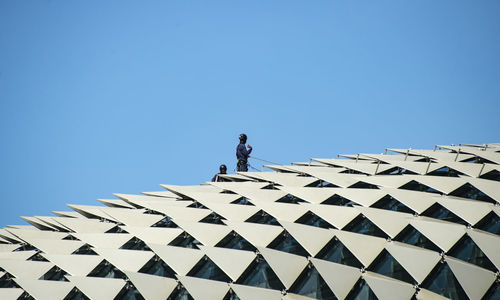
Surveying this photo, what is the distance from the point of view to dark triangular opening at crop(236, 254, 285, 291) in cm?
1673

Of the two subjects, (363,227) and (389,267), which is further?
(363,227)

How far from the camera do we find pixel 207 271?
17.9 meters

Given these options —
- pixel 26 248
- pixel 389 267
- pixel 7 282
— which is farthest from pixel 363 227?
pixel 26 248

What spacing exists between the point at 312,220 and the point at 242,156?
1033 cm

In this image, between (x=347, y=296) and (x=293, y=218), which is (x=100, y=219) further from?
(x=347, y=296)

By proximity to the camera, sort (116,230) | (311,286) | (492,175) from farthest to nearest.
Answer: (116,230)
(492,175)
(311,286)

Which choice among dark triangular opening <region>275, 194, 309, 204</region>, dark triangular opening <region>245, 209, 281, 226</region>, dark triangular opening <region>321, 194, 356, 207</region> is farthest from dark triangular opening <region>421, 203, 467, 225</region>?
dark triangular opening <region>245, 209, 281, 226</region>

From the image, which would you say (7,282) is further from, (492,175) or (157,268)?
(492,175)

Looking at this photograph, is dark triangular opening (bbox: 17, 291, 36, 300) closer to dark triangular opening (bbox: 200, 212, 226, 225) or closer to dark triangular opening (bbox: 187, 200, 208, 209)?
dark triangular opening (bbox: 200, 212, 226, 225)

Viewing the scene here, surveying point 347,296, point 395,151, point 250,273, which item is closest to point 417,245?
point 347,296

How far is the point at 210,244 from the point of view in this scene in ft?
62.3

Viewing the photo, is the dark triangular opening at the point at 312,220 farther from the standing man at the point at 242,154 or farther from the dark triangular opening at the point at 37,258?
the dark triangular opening at the point at 37,258

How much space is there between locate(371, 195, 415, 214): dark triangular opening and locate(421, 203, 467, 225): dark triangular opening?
659 mm

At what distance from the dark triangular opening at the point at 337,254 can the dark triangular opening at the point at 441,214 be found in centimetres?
355
